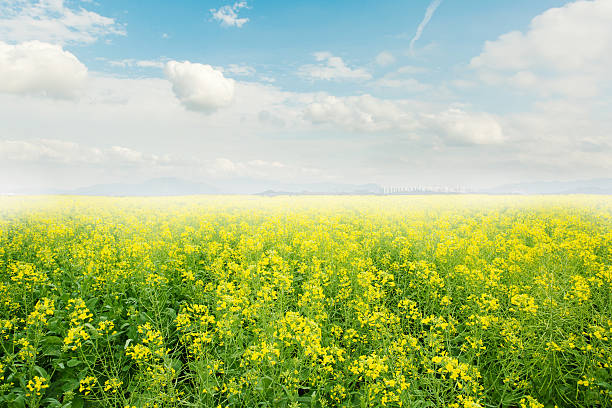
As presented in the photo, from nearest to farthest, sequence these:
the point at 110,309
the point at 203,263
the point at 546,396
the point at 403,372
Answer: the point at 403,372
the point at 546,396
the point at 110,309
the point at 203,263

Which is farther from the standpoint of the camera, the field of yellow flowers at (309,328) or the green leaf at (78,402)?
the green leaf at (78,402)

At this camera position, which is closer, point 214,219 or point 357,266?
point 357,266

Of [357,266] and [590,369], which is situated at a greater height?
[357,266]

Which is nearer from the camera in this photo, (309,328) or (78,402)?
(309,328)

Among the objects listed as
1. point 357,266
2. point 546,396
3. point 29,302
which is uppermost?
point 357,266

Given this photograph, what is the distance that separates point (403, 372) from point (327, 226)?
6515 millimetres

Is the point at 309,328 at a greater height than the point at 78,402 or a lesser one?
greater

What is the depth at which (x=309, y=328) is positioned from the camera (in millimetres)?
4398

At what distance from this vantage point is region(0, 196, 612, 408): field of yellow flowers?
4.34 m

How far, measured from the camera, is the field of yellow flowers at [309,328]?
14.3ft

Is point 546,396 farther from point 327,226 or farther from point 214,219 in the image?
point 214,219

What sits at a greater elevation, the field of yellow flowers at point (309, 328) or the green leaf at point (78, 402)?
the field of yellow flowers at point (309, 328)

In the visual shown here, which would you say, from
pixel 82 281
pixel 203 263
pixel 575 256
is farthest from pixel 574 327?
pixel 82 281

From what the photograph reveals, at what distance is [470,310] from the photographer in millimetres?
6430
